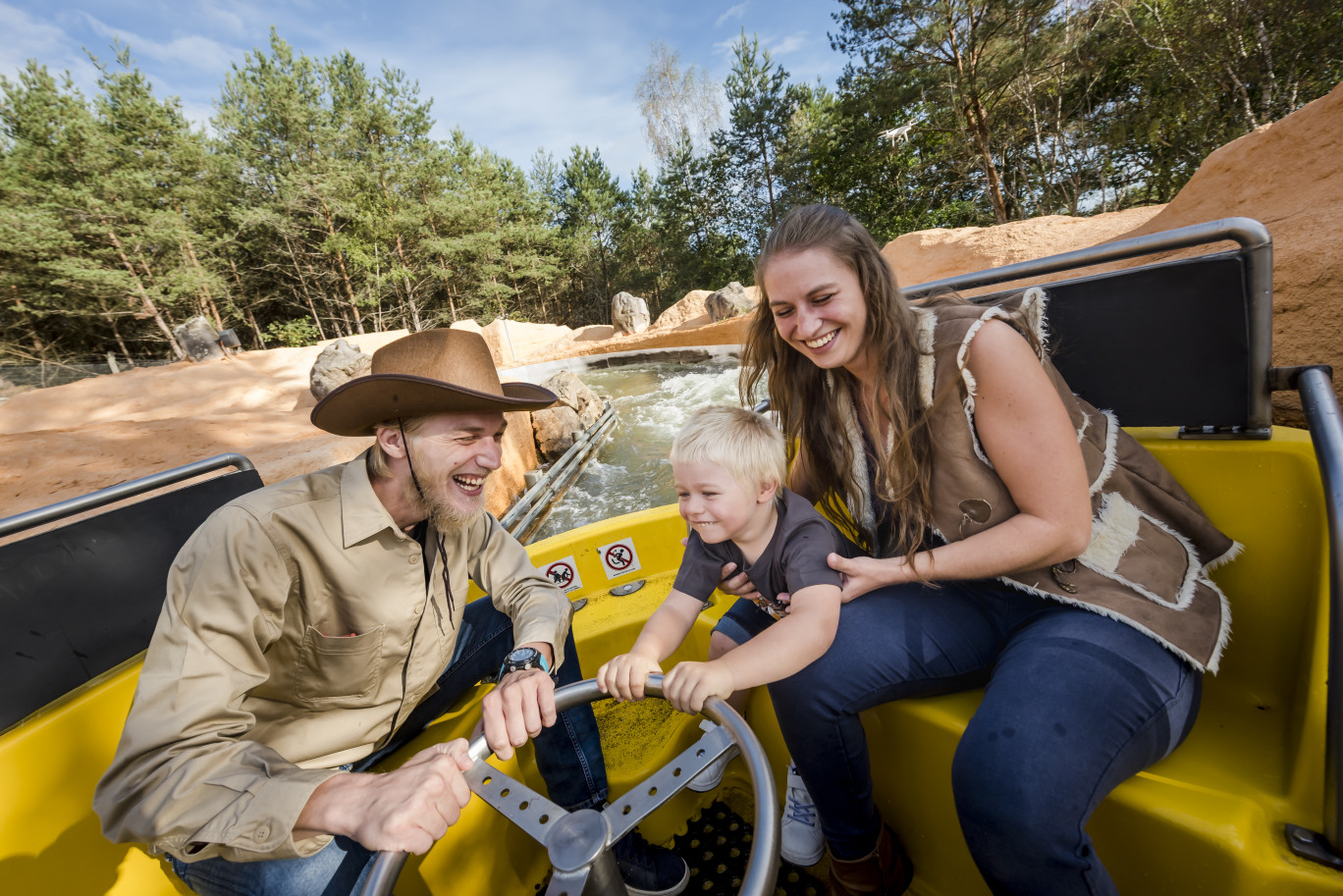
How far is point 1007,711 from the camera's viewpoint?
3.13 feet

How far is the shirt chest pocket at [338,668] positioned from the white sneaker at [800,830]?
3.32 feet

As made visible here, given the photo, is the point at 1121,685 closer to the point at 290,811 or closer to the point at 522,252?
the point at 290,811

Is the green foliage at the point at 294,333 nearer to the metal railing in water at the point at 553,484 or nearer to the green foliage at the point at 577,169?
the green foliage at the point at 577,169

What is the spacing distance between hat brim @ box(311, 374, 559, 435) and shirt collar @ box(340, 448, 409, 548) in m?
0.13

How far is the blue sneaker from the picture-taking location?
134 centimetres

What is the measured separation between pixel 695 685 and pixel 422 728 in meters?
0.98

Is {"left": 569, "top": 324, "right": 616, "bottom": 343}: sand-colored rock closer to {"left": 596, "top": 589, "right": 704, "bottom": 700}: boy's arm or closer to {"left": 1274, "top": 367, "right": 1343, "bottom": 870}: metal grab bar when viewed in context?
{"left": 596, "top": 589, "right": 704, "bottom": 700}: boy's arm

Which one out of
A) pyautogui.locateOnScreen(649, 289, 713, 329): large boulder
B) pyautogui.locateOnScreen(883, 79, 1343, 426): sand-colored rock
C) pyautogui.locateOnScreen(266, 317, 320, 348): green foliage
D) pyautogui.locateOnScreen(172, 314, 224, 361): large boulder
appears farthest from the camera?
pyautogui.locateOnScreen(266, 317, 320, 348): green foliage

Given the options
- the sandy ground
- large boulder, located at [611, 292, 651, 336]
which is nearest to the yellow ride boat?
the sandy ground

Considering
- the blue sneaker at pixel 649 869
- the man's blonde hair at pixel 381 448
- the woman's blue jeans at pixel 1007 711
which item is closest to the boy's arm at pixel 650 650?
the woman's blue jeans at pixel 1007 711

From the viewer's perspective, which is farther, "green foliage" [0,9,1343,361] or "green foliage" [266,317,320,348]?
"green foliage" [266,317,320,348]

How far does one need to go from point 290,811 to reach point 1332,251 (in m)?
4.88

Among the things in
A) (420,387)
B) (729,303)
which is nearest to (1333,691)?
(420,387)

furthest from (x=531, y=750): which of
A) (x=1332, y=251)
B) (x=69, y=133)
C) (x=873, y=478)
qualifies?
(x=69, y=133)
